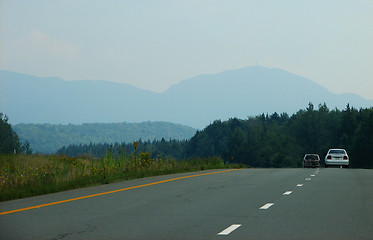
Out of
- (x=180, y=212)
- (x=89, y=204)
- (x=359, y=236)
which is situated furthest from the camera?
(x=89, y=204)

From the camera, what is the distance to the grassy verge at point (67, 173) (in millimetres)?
17578

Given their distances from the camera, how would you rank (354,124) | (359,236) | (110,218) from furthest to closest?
1. (354,124)
2. (110,218)
3. (359,236)

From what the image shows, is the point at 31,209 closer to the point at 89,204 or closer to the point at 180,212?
the point at 89,204

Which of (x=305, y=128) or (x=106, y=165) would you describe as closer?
(x=106, y=165)

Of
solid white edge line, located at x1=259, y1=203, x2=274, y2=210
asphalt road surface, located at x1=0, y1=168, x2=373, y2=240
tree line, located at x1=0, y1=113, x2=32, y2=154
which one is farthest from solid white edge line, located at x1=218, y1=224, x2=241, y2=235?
tree line, located at x1=0, y1=113, x2=32, y2=154

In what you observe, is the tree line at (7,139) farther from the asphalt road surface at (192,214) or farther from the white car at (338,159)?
the asphalt road surface at (192,214)

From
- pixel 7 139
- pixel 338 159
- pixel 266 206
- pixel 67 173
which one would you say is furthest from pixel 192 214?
pixel 7 139

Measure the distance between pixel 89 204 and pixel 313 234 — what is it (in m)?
6.32

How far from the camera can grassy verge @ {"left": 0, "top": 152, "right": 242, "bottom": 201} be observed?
17.6 metres

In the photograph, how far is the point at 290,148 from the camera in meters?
179

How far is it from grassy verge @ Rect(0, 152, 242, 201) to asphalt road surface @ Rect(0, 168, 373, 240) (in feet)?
2.91

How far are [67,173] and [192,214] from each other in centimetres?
1110

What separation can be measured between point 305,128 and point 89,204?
172 m

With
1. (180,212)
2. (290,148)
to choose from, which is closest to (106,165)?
(180,212)
